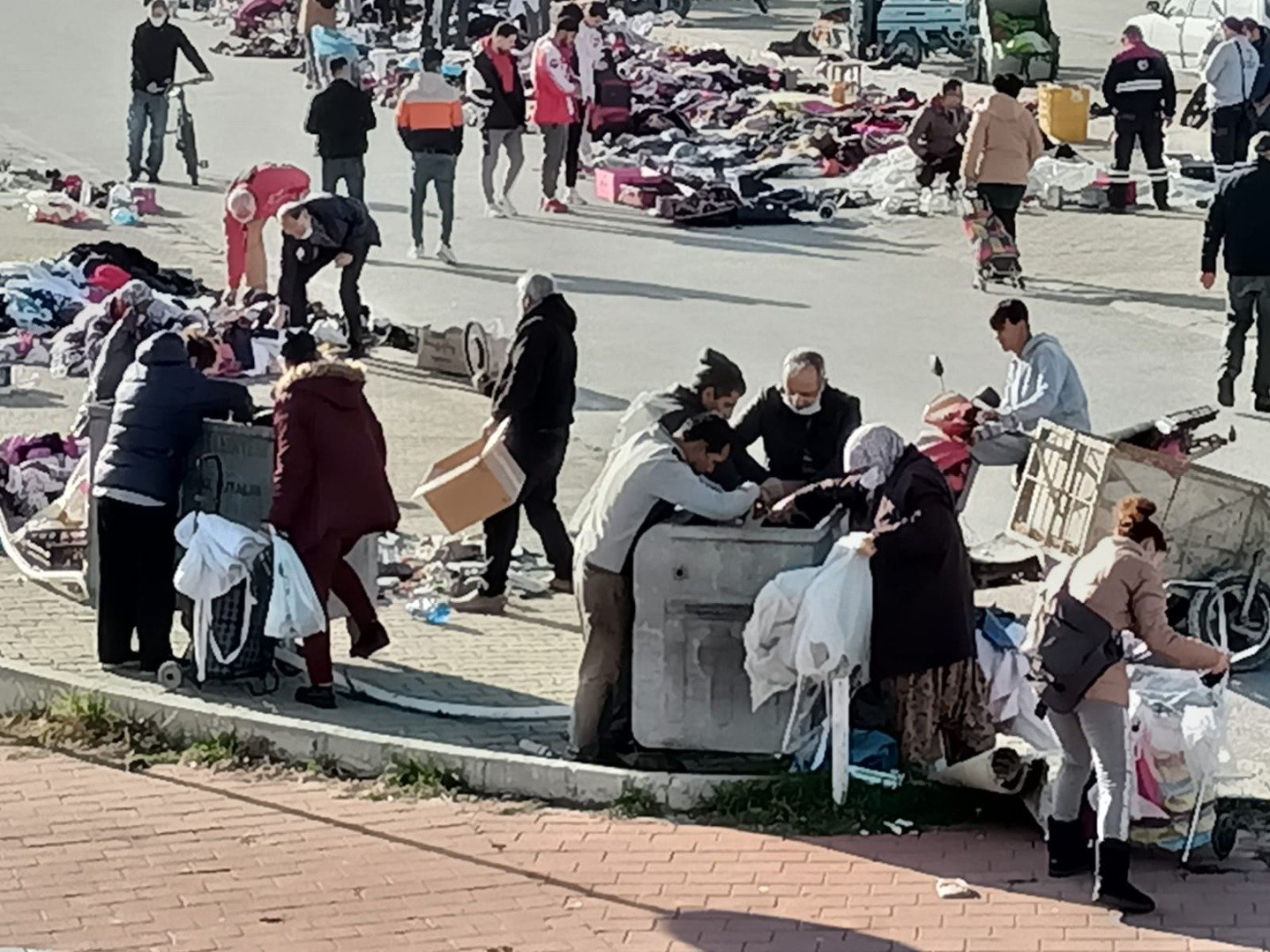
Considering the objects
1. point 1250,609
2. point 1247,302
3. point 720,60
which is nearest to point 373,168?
point 720,60

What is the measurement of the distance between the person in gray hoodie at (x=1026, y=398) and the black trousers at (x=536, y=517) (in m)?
2.06

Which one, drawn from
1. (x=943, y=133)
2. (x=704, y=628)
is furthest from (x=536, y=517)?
(x=943, y=133)

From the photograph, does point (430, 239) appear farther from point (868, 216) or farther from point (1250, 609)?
point (1250, 609)

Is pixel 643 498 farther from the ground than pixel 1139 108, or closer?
closer

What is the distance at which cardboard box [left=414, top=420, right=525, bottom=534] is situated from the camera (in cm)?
1212

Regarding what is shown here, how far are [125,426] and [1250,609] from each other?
5.06 m

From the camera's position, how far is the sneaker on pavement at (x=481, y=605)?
41.0 feet

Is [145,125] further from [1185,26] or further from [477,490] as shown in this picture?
[477,490]

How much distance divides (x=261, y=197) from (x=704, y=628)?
10.2m

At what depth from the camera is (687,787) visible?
9695 mm

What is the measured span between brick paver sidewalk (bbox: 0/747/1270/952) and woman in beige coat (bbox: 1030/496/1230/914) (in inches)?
7.2

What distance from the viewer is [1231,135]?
24.8 m

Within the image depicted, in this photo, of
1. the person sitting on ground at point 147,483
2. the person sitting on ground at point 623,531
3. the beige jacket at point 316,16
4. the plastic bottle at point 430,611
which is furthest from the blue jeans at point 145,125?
the person sitting on ground at point 623,531

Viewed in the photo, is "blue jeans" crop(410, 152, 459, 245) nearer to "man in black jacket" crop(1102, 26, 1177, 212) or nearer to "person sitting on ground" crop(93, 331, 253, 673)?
"man in black jacket" crop(1102, 26, 1177, 212)
